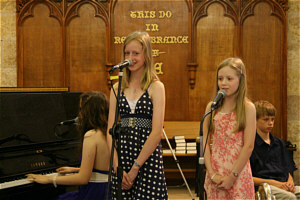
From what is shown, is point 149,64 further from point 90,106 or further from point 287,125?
point 287,125

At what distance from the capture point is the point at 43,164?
10.6 feet

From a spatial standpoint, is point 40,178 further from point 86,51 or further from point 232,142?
point 86,51

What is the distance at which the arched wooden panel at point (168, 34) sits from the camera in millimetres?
5711

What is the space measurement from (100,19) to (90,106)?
3.22 meters

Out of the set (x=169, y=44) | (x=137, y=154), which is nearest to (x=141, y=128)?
(x=137, y=154)

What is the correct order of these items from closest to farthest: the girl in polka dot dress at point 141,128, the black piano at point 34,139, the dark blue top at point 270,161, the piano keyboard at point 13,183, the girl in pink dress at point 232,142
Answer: the girl in polka dot dress at point 141,128
the girl in pink dress at point 232,142
the piano keyboard at point 13,183
the black piano at point 34,139
the dark blue top at point 270,161

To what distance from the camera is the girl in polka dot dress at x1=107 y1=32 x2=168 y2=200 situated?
90.7 inches

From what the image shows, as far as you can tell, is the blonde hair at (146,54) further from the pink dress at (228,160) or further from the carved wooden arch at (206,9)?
the carved wooden arch at (206,9)

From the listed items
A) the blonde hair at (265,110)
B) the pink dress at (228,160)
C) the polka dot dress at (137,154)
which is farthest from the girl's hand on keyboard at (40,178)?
the blonde hair at (265,110)

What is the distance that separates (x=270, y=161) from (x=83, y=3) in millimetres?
3823

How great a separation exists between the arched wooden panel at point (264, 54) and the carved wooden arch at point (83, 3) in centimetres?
213

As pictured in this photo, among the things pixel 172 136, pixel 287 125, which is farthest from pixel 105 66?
pixel 287 125

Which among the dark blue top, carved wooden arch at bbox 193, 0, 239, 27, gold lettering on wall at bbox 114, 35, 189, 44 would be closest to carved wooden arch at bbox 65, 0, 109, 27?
gold lettering on wall at bbox 114, 35, 189, 44

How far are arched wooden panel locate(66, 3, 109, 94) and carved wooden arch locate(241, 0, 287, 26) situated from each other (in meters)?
2.15
